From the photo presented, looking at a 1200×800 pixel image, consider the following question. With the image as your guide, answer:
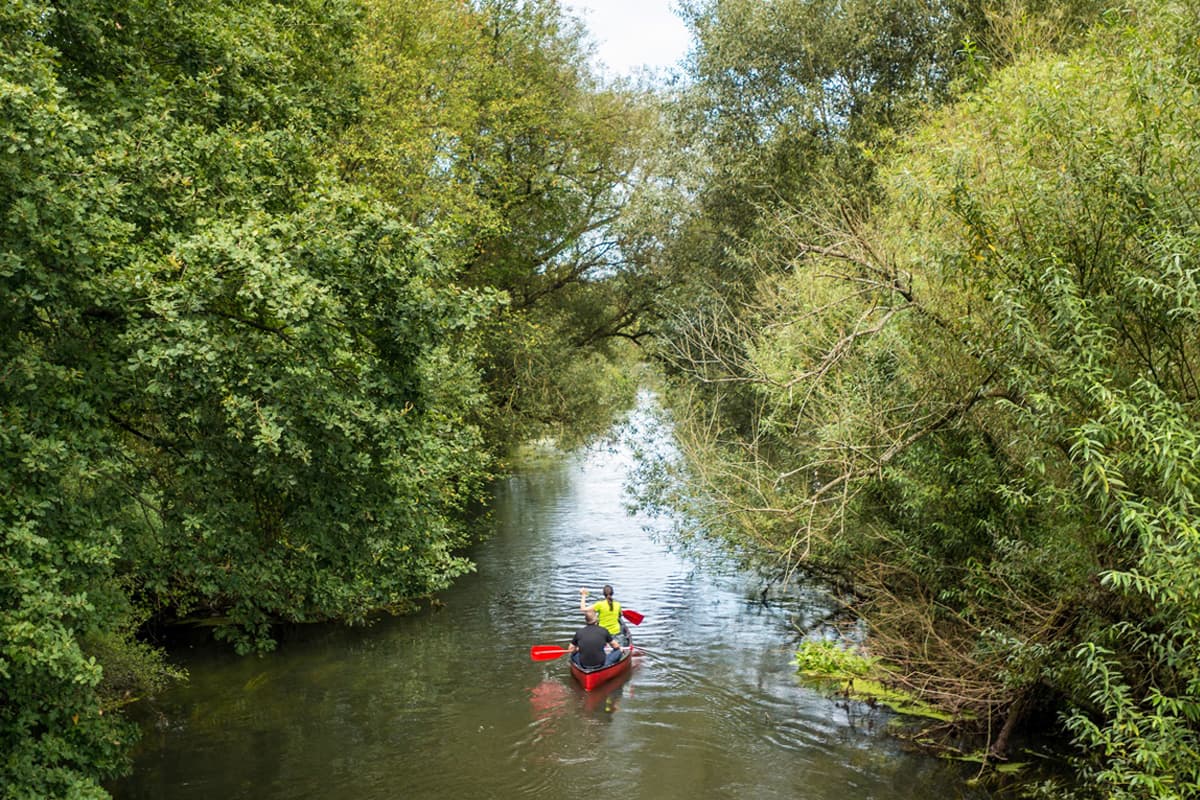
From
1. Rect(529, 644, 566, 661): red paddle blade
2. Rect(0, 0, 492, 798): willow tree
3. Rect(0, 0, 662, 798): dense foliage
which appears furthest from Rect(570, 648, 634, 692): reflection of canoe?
Rect(0, 0, 492, 798): willow tree

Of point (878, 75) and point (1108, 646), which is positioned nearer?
point (1108, 646)

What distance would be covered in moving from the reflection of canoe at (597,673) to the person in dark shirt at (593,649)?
99 mm

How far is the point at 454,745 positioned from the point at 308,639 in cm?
651

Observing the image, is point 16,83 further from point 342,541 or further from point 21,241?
point 342,541

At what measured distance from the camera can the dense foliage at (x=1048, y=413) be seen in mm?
7871

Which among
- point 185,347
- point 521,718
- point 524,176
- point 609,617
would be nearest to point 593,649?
point 609,617

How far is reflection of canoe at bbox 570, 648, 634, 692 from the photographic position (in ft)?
51.9

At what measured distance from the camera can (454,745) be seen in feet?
44.7

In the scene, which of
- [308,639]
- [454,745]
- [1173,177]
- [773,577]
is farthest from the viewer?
[773,577]

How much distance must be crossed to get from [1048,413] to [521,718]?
967 cm

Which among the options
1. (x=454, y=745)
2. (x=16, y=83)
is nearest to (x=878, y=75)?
(x=454, y=745)

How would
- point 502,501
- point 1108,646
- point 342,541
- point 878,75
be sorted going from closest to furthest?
point 1108,646 < point 342,541 < point 878,75 < point 502,501

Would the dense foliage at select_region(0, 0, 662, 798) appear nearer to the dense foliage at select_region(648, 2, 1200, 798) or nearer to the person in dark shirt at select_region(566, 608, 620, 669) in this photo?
the person in dark shirt at select_region(566, 608, 620, 669)

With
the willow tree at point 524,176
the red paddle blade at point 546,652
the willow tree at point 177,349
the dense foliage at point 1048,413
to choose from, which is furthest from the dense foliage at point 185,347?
the willow tree at point 524,176
